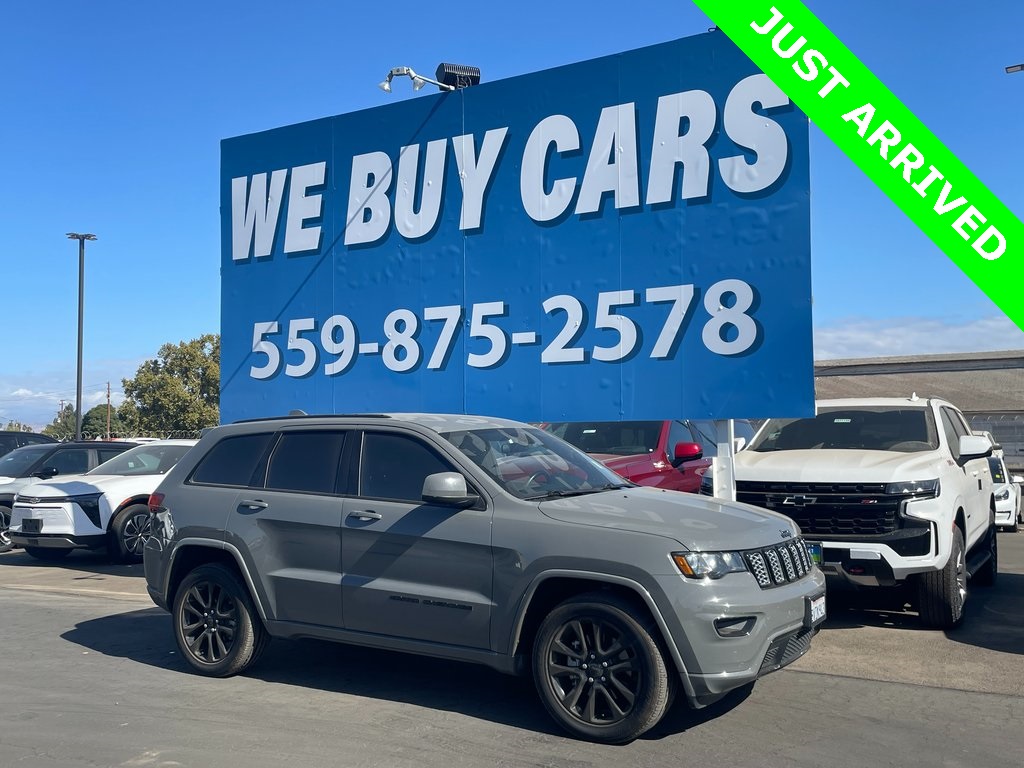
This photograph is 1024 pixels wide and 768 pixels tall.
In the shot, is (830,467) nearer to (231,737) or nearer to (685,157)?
(685,157)

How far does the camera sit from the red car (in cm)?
1055

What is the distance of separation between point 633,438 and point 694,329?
1.92 m

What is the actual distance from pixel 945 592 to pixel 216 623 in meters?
5.62

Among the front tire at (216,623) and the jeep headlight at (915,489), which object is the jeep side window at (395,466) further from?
the jeep headlight at (915,489)

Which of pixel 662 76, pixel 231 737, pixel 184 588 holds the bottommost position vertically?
pixel 231 737

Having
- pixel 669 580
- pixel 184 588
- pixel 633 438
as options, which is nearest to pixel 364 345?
pixel 633 438

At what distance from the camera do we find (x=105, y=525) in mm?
13281

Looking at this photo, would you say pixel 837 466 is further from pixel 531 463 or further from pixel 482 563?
pixel 482 563

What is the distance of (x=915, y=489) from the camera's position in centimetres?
782

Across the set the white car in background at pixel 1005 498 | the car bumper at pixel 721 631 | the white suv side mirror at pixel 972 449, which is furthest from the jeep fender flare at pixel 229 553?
the white car in background at pixel 1005 498

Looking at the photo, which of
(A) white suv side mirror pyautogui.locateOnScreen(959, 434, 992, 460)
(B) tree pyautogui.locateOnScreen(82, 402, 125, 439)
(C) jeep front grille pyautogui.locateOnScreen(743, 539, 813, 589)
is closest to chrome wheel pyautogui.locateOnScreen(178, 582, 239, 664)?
(C) jeep front grille pyautogui.locateOnScreen(743, 539, 813, 589)

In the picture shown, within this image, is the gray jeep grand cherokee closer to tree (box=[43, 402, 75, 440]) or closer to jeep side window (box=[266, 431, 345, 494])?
jeep side window (box=[266, 431, 345, 494])

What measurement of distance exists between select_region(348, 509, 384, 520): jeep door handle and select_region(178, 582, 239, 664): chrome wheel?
48.1 inches

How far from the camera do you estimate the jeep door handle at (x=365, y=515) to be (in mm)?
6109
